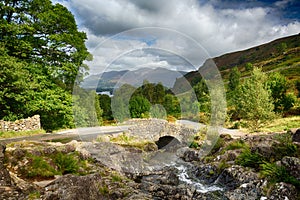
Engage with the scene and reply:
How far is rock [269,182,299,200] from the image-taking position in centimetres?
967

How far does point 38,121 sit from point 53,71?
15.0ft

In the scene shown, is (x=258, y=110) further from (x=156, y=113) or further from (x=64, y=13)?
(x=64, y=13)

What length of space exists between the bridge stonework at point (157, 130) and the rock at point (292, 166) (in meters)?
12.3

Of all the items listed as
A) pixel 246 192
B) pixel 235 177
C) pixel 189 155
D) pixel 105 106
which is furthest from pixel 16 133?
pixel 246 192

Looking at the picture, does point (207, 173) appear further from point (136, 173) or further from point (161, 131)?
point (161, 131)

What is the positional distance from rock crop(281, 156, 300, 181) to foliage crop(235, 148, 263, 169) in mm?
2083

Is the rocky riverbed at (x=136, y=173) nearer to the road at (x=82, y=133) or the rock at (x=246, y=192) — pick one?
the rock at (x=246, y=192)

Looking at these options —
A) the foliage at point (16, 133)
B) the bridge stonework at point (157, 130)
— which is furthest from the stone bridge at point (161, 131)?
the foliage at point (16, 133)

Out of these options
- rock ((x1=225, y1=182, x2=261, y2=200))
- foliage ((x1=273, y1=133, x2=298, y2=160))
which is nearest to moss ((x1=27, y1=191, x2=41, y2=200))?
rock ((x1=225, y1=182, x2=261, y2=200))

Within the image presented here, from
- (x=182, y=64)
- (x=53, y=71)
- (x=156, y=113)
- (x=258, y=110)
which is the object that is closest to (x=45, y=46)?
(x=53, y=71)

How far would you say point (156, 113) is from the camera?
23031 mm

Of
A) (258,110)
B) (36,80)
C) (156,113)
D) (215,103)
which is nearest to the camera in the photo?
(36,80)

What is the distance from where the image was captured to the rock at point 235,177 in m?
12.1

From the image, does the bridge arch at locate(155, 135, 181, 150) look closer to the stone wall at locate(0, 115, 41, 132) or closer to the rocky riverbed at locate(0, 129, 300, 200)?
the rocky riverbed at locate(0, 129, 300, 200)
